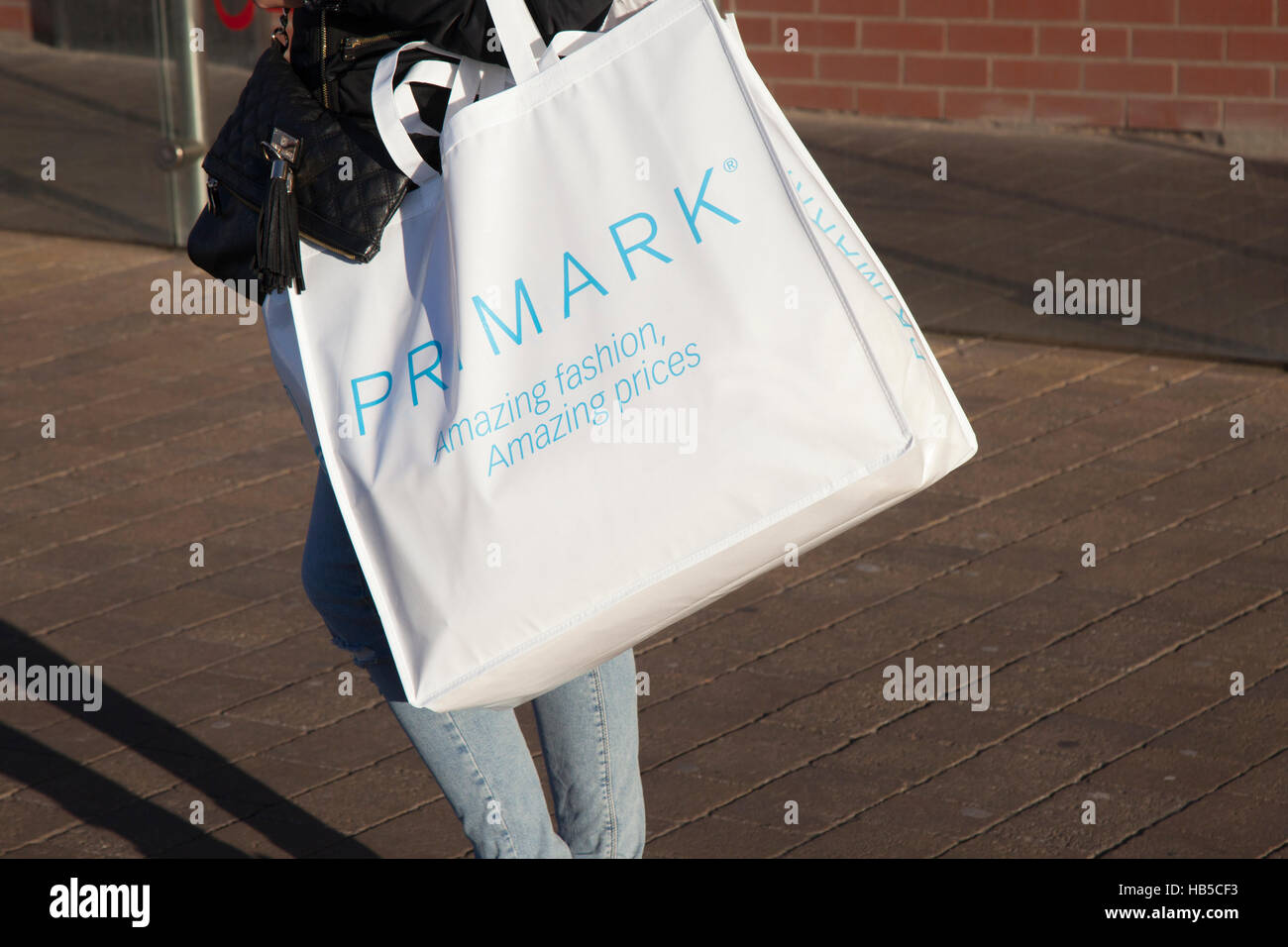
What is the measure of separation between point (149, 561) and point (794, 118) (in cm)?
435

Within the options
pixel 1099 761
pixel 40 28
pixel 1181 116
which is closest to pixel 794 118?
pixel 1181 116

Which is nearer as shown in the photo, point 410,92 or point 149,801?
point 410,92

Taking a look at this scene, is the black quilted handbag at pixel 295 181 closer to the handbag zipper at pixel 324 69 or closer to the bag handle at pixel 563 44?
the handbag zipper at pixel 324 69

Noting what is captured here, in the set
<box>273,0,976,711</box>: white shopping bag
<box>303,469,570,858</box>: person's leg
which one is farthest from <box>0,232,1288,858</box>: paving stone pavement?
<box>273,0,976,711</box>: white shopping bag

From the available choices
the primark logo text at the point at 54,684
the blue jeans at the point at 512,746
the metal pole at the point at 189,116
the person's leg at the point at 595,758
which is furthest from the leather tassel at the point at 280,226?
the metal pole at the point at 189,116

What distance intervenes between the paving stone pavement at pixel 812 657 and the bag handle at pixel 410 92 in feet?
4.99

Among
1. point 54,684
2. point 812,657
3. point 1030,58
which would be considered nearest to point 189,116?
point 1030,58

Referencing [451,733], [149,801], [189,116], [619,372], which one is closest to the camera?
[619,372]

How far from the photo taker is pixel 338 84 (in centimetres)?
206

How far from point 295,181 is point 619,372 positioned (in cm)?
48

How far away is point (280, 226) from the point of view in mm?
2010

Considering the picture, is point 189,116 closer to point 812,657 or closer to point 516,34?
point 812,657

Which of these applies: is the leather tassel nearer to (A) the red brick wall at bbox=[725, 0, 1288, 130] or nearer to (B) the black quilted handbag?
(B) the black quilted handbag

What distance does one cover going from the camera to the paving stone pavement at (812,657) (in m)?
3.16
